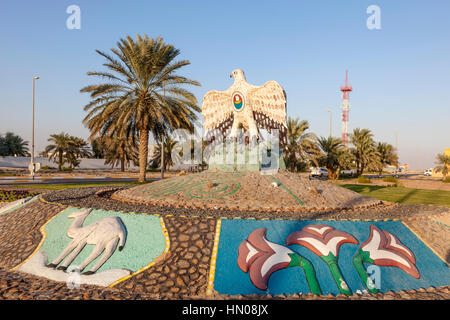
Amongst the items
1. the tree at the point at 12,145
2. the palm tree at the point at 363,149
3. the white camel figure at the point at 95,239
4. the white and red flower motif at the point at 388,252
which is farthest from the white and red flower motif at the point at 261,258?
the tree at the point at 12,145

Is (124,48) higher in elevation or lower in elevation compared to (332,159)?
higher

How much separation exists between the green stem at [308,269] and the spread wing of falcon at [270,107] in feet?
22.0

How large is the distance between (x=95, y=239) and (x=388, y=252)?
696cm

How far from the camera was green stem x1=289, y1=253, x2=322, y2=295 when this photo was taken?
6.19 metres

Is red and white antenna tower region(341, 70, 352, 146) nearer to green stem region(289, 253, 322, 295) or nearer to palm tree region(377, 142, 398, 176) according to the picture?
palm tree region(377, 142, 398, 176)

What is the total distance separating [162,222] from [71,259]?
2.21 metres

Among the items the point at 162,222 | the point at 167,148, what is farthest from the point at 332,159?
the point at 162,222

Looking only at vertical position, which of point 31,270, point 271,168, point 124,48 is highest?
point 124,48

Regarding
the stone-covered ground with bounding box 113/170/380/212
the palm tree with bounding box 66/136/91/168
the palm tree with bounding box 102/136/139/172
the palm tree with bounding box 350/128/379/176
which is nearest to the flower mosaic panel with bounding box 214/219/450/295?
the stone-covered ground with bounding box 113/170/380/212

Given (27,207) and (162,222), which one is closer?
(162,222)

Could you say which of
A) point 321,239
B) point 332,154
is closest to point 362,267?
point 321,239

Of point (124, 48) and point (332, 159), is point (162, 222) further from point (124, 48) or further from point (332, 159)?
point (332, 159)

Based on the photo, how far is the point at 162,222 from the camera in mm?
7961

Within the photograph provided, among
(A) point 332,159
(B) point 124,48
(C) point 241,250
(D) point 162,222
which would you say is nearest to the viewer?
(C) point 241,250
